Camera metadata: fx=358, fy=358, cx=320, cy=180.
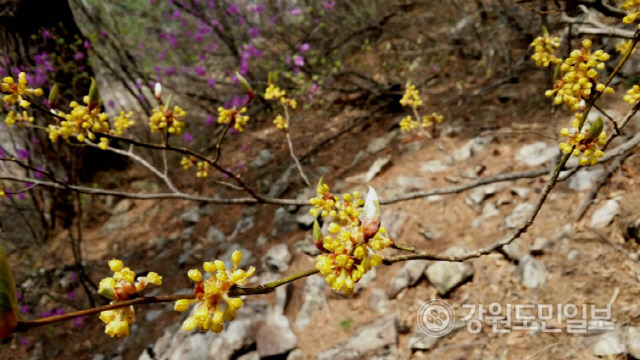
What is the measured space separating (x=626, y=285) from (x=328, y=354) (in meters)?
2.09

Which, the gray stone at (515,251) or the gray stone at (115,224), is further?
the gray stone at (115,224)

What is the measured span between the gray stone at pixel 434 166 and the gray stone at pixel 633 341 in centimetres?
229

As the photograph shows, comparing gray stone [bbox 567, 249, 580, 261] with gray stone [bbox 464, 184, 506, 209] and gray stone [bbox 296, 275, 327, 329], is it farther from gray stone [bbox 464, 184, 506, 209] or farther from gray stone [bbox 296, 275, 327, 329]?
gray stone [bbox 296, 275, 327, 329]

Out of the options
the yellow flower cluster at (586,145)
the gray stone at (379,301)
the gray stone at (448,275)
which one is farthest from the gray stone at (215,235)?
the yellow flower cluster at (586,145)

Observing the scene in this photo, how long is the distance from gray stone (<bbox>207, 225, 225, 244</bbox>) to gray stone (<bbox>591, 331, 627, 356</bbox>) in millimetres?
3953

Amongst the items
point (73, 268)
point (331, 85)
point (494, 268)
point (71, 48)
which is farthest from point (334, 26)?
point (73, 268)

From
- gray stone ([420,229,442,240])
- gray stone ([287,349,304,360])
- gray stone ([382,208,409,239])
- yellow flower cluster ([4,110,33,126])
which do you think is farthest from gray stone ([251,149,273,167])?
yellow flower cluster ([4,110,33,126])

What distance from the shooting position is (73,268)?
4727 mm

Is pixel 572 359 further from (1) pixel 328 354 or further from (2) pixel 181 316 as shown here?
(2) pixel 181 316

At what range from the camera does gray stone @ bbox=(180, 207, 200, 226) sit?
5.26 metres

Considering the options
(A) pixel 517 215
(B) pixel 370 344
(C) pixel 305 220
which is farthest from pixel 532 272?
(C) pixel 305 220

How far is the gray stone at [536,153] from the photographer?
3.44m

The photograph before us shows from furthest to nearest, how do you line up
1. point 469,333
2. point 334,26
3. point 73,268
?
point 334,26
point 73,268
point 469,333

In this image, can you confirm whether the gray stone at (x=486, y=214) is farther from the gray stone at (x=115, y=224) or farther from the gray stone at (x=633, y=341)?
the gray stone at (x=115, y=224)
